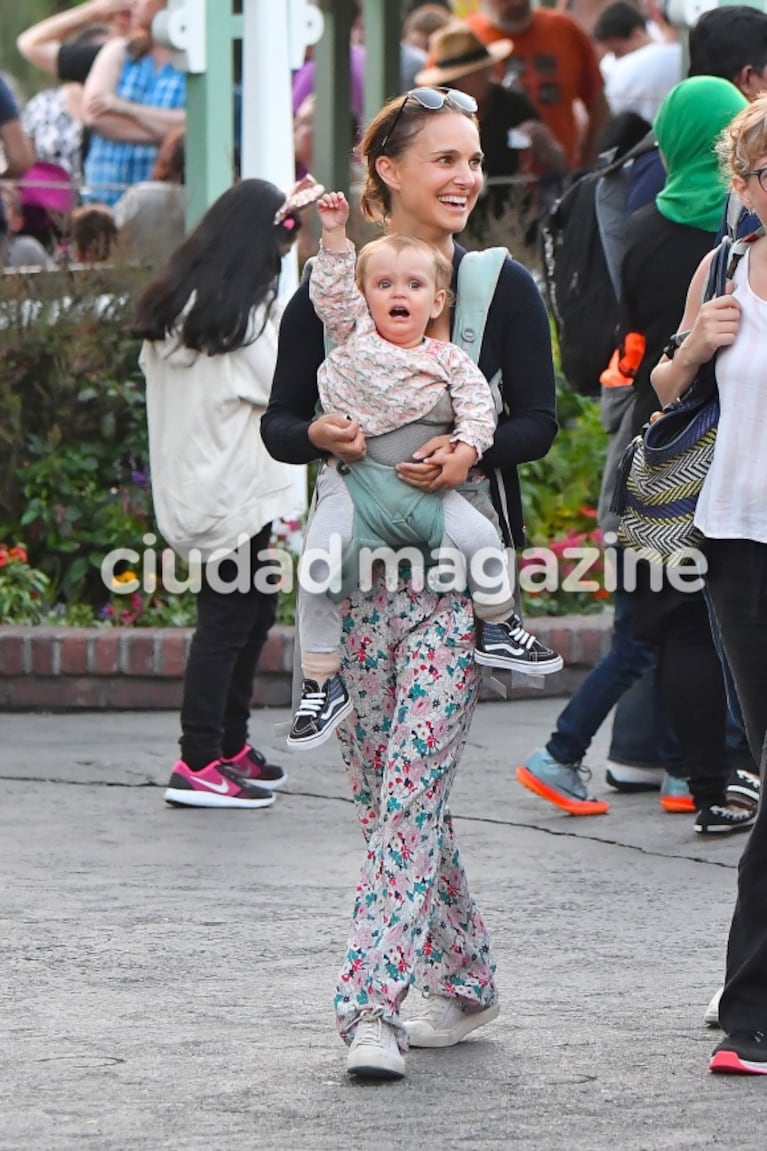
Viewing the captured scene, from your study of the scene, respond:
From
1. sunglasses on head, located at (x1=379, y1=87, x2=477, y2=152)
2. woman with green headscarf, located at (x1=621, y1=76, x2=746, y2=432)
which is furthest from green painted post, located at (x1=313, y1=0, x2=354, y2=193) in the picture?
sunglasses on head, located at (x1=379, y1=87, x2=477, y2=152)

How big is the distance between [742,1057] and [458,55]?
967 centimetres

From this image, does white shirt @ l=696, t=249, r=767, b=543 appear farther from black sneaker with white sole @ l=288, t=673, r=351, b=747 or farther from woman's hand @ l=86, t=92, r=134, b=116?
woman's hand @ l=86, t=92, r=134, b=116

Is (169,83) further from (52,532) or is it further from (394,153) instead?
(394,153)

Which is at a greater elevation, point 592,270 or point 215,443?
point 592,270

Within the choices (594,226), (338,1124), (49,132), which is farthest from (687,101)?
(49,132)

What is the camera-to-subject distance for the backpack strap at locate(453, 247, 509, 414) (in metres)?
4.73

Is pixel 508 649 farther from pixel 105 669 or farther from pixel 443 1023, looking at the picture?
pixel 105 669

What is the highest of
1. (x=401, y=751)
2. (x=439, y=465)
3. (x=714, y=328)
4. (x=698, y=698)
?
(x=714, y=328)

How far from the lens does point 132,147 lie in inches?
550

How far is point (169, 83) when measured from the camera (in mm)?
14070

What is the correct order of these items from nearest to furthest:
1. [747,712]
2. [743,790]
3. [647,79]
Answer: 1. [747,712]
2. [743,790]
3. [647,79]

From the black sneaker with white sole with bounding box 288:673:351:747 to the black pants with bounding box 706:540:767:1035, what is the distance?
76cm

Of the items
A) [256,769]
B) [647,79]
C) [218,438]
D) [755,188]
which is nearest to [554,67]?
[647,79]

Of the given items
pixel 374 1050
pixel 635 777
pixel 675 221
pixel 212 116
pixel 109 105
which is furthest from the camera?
pixel 109 105
